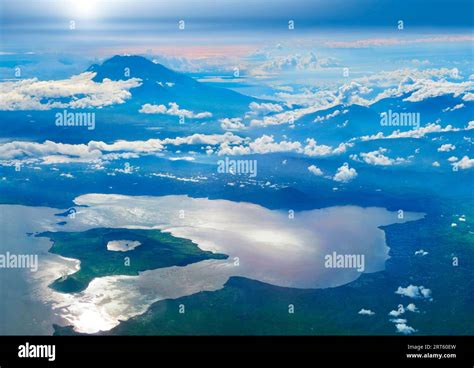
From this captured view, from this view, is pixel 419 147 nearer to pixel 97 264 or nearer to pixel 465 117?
pixel 465 117

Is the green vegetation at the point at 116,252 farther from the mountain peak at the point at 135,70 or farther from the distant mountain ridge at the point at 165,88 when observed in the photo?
the mountain peak at the point at 135,70

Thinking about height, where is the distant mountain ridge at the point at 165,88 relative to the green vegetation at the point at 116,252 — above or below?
above

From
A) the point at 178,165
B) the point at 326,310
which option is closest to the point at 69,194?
the point at 178,165

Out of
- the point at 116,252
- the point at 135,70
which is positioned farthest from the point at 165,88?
the point at 116,252

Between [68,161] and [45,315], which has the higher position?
[68,161]

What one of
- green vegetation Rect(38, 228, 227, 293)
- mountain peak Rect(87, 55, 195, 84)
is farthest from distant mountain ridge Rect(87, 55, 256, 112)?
green vegetation Rect(38, 228, 227, 293)

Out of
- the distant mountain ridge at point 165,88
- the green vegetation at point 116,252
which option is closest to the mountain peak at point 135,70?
the distant mountain ridge at point 165,88

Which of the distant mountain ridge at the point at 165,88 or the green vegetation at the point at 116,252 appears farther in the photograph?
the distant mountain ridge at the point at 165,88

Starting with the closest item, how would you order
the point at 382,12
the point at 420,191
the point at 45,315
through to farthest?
the point at 45,315 → the point at 382,12 → the point at 420,191

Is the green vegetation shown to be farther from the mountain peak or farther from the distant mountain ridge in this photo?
the mountain peak
